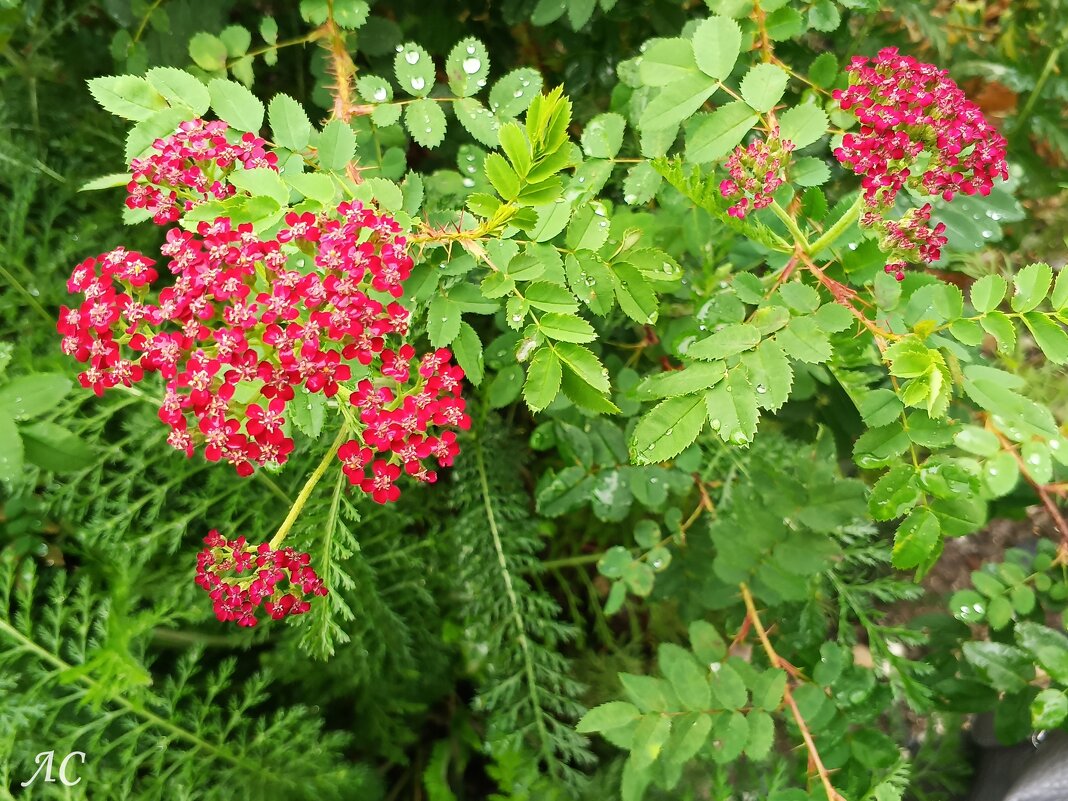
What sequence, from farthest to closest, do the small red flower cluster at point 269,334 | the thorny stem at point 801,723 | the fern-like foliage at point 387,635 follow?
the fern-like foliage at point 387,635
the thorny stem at point 801,723
the small red flower cluster at point 269,334

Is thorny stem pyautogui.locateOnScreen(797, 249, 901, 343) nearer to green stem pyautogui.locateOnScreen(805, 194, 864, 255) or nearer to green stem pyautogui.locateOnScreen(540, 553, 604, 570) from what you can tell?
green stem pyautogui.locateOnScreen(805, 194, 864, 255)

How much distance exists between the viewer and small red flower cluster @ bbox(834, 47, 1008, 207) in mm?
881

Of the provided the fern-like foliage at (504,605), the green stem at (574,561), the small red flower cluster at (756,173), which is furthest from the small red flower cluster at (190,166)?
the green stem at (574,561)

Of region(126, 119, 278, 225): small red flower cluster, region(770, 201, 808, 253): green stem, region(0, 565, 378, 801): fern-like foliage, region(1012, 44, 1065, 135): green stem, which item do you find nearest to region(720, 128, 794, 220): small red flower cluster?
region(770, 201, 808, 253): green stem

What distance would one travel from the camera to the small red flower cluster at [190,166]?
0.80m

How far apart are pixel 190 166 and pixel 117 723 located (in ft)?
3.69

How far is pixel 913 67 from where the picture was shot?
36.4 inches

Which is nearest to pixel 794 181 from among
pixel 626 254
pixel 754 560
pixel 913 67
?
pixel 913 67

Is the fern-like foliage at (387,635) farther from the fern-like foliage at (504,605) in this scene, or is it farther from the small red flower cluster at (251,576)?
the small red flower cluster at (251,576)

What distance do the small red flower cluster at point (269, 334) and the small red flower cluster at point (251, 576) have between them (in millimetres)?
141

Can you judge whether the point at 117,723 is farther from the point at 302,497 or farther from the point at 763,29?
the point at 763,29

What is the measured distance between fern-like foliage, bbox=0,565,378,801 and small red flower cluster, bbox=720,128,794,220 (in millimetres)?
1149

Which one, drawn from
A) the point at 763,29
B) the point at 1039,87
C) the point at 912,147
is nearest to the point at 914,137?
the point at 912,147

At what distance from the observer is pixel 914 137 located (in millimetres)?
889
